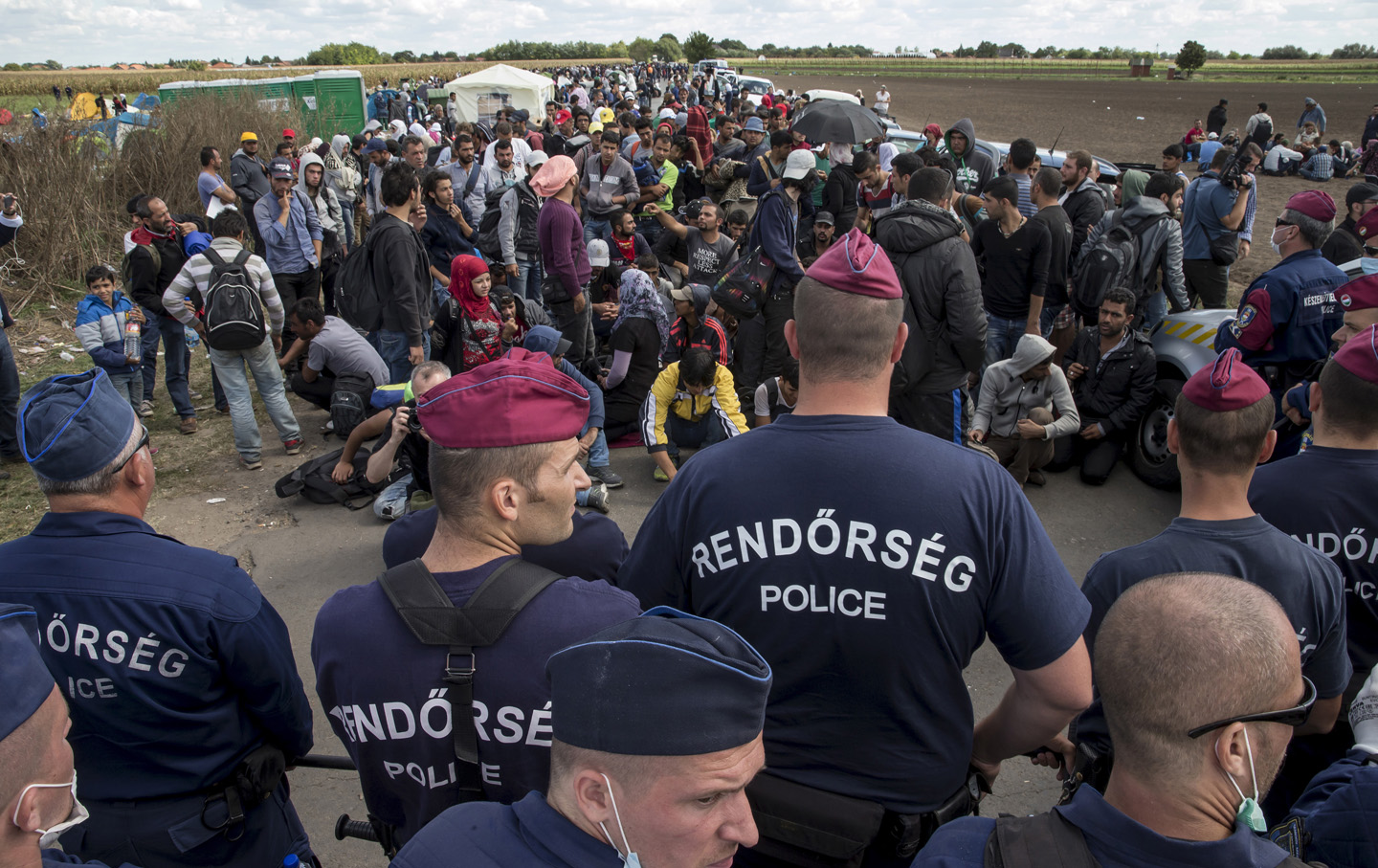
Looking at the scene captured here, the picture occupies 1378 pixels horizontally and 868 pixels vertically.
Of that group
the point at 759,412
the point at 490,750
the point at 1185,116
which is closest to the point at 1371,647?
the point at 490,750

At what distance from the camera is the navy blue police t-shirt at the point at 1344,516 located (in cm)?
266

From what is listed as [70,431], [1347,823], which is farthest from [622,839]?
[70,431]

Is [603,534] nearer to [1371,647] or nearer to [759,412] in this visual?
[1371,647]

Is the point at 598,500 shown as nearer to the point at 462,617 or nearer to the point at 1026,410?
the point at 1026,410

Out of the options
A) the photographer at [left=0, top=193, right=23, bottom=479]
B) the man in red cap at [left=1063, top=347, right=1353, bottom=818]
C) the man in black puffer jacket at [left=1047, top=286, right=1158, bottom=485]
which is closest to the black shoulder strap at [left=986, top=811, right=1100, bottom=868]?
the man in red cap at [left=1063, top=347, right=1353, bottom=818]

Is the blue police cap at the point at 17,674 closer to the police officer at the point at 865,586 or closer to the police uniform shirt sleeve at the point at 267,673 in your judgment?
the police uniform shirt sleeve at the point at 267,673

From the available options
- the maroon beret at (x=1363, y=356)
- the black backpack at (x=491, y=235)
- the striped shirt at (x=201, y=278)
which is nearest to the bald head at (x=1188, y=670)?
the maroon beret at (x=1363, y=356)

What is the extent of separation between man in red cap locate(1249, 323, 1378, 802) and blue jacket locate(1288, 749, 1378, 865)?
103 centimetres

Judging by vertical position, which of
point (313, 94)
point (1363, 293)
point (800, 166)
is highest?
point (313, 94)

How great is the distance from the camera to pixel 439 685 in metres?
1.76

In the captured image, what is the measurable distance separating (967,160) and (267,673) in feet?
33.6

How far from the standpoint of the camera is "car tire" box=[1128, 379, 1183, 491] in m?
6.18

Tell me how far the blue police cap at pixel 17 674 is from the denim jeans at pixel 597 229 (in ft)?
30.5

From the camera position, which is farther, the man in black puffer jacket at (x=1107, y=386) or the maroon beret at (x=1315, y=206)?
the man in black puffer jacket at (x=1107, y=386)
